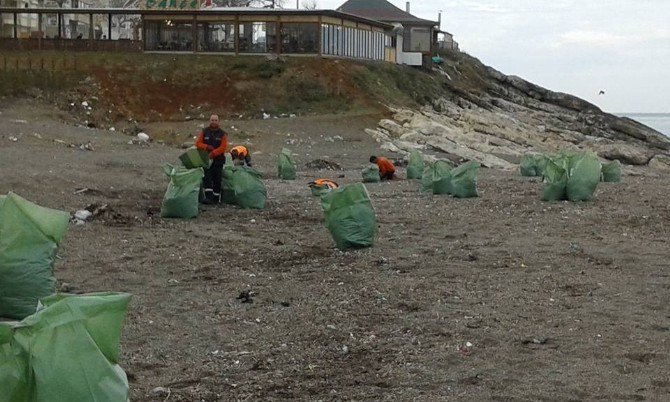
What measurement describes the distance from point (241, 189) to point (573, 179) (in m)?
5.34

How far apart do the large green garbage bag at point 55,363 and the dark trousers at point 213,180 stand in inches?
411

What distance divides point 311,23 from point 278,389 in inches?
1508

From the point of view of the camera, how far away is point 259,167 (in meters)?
24.4

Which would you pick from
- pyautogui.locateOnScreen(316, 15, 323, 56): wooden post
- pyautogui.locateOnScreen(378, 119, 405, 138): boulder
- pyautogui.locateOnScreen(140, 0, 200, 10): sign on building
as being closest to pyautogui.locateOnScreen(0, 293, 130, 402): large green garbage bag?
pyautogui.locateOnScreen(378, 119, 405, 138): boulder

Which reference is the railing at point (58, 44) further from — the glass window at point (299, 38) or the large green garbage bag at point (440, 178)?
the large green garbage bag at point (440, 178)

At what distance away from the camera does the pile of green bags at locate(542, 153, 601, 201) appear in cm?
1526

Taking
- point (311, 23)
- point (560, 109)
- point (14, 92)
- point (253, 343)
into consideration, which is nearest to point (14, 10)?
point (14, 92)

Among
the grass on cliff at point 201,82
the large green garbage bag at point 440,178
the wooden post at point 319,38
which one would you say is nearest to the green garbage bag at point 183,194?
the large green garbage bag at point 440,178

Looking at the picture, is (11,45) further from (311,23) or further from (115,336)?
(115,336)

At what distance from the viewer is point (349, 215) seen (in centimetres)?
1098

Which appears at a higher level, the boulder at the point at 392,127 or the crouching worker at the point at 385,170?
the boulder at the point at 392,127

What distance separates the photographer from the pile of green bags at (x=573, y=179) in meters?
15.3

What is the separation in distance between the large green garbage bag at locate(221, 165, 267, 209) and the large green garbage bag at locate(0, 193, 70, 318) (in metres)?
7.65

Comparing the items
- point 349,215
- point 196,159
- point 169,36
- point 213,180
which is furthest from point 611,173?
point 169,36
